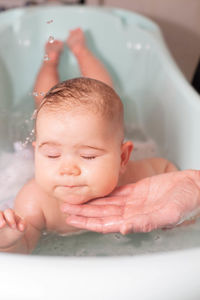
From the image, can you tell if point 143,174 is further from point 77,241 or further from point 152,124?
point 152,124

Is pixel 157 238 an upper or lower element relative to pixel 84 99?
lower

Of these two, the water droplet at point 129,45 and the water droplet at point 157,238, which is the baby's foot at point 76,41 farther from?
the water droplet at point 157,238

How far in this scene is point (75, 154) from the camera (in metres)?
0.81

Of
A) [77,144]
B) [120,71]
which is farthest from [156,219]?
[120,71]

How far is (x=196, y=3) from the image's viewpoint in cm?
212

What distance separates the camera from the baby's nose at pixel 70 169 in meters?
0.80

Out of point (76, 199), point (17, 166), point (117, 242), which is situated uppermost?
point (76, 199)

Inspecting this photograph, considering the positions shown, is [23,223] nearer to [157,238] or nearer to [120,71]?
[157,238]

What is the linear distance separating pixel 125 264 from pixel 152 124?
3.36 feet

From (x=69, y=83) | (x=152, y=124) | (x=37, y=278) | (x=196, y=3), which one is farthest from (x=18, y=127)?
(x=196, y=3)

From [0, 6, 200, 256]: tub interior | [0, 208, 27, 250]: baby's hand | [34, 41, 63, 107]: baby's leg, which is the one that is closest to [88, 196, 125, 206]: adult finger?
[0, 208, 27, 250]: baby's hand

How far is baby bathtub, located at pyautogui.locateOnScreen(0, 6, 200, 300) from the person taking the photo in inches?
20.7

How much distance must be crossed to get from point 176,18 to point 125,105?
2.80ft

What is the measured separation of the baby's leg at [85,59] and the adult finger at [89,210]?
77 centimetres
